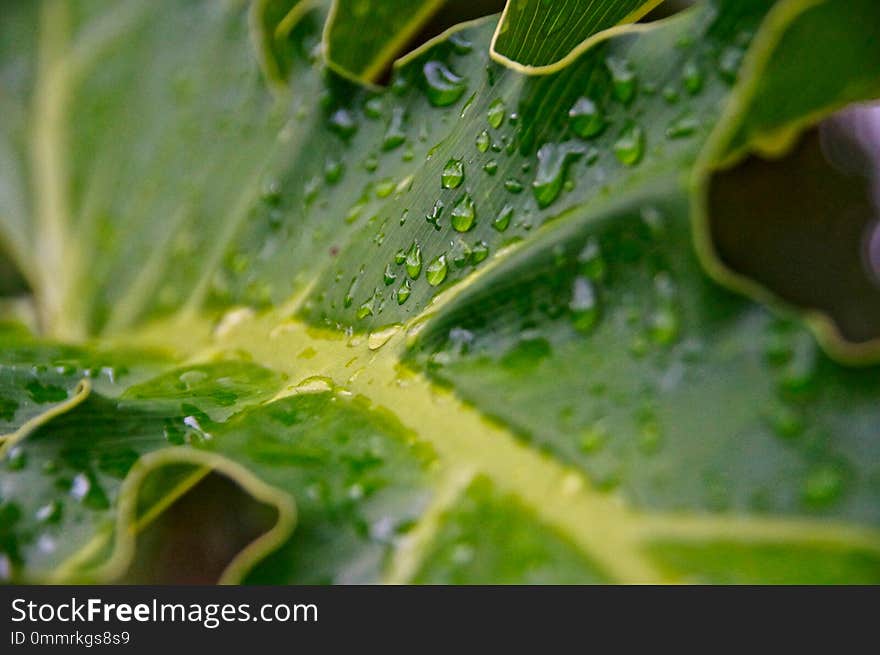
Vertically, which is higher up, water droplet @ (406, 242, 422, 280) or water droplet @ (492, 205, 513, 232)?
water droplet @ (492, 205, 513, 232)

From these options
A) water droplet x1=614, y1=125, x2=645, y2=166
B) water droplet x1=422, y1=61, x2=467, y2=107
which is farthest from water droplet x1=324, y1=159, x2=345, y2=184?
water droplet x1=614, y1=125, x2=645, y2=166

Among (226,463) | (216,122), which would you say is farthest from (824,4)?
(216,122)

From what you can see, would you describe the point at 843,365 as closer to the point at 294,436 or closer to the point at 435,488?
the point at 435,488

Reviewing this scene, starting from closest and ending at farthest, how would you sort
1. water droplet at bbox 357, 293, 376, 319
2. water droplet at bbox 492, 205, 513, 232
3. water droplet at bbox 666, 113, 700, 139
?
1. water droplet at bbox 666, 113, 700, 139
2. water droplet at bbox 492, 205, 513, 232
3. water droplet at bbox 357, 293, 376, 319

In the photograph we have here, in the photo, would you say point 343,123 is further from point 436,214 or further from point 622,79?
point 622,79

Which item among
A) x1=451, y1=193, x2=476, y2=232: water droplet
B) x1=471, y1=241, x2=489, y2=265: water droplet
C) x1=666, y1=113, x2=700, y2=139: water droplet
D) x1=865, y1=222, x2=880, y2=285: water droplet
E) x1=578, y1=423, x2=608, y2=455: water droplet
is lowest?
x1=865, y1=222, x2=880, y2=285: water droplet

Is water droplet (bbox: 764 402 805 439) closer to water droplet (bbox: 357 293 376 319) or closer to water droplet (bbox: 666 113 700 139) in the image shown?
water droplet (bbox: 666 113 700 139)

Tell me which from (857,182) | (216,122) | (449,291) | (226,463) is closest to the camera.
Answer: (226,463)
